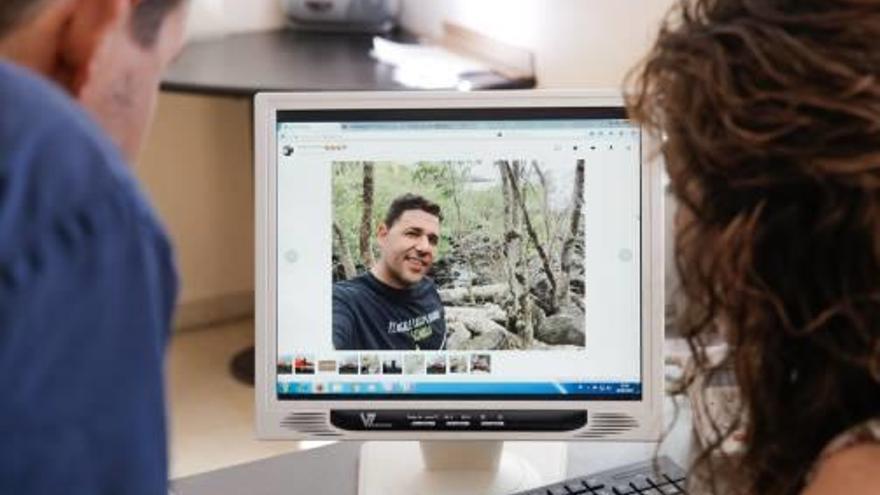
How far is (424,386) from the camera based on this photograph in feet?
4.34

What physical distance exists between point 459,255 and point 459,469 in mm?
254

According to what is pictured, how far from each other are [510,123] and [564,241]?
13cm

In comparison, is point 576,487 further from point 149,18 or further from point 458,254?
point 149,18

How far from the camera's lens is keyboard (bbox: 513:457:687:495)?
4.38 ft

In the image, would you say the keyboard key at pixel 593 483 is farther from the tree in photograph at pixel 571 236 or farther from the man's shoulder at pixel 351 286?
the man's shoulder at pixel 351 286

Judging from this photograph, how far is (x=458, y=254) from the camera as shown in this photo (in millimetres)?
1310

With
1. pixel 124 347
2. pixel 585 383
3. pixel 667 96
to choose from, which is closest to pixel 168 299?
pixel 124 347

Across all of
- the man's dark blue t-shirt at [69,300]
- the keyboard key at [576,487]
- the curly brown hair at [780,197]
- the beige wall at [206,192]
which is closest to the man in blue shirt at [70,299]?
the man's dark blue t-shirt at [69,300]

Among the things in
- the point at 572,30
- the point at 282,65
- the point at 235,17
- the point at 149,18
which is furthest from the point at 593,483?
the point at 235,17

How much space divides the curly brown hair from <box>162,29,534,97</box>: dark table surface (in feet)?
5.97

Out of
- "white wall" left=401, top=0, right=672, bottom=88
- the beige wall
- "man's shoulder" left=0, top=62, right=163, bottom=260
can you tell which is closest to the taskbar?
"man's shoulder" left=0, top=62, right=163, bottom=260

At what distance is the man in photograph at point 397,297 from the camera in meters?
1.30

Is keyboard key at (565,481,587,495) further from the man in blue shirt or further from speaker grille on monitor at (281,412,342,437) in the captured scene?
the man in blue shirt

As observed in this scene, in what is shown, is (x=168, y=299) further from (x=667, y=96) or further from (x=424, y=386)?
(x=424, y=386)
